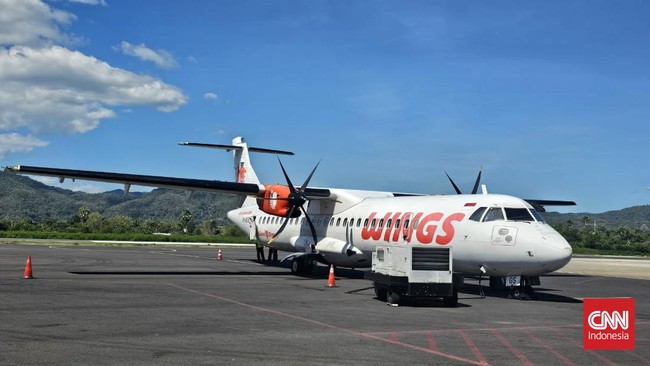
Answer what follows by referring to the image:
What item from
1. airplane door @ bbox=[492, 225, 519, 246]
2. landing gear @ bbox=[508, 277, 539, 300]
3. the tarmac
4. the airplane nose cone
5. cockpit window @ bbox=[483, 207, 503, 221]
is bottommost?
the tarmac

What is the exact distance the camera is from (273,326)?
12.6m

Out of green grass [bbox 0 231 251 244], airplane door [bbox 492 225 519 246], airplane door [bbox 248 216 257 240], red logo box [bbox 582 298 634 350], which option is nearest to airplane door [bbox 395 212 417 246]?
airplane door [bbox 492 225 519 246]

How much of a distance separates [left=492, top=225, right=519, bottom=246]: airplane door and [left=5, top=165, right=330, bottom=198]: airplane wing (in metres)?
10.3

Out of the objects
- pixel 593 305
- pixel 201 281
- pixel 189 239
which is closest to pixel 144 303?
pixel 201 281

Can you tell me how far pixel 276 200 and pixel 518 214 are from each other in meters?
11.9

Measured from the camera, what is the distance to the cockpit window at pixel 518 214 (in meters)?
19.4

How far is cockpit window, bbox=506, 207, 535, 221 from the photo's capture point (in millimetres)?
19403

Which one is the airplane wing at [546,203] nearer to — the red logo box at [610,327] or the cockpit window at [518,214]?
the cockpit window at [518,214]

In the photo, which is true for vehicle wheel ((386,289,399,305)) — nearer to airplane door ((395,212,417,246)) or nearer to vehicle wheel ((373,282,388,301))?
vehicle wheel ((373,282,388,301))

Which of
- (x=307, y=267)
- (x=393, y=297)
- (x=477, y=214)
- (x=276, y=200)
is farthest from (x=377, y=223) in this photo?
(x=393, y=297)

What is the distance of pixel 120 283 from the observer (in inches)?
814

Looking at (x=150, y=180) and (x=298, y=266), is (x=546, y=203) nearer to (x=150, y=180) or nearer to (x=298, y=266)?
(x=298, y=266)

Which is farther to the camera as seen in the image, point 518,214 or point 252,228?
point 252,228

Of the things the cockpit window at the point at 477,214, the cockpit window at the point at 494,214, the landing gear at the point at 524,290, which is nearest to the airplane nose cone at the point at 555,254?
the landing gear at the point at 524,290
